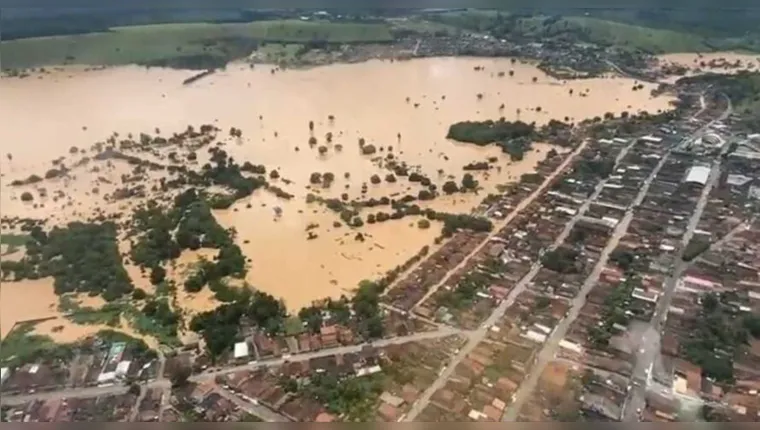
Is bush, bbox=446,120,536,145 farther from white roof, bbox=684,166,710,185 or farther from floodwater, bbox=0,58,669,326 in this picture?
white roof, bbox=684,166,710,185

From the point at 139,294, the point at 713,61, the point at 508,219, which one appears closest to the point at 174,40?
the point at 139,294

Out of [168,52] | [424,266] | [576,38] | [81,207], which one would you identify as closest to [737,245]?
[424,266]

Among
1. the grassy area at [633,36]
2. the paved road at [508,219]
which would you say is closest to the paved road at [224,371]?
the paved road at [508,219]

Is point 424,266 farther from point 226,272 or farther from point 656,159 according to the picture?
point 656,159

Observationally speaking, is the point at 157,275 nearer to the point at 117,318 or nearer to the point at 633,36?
the point at 117,318

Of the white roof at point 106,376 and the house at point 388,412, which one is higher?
the white roof at point 106,376

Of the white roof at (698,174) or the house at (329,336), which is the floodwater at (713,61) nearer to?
the white roof at (698,174)
